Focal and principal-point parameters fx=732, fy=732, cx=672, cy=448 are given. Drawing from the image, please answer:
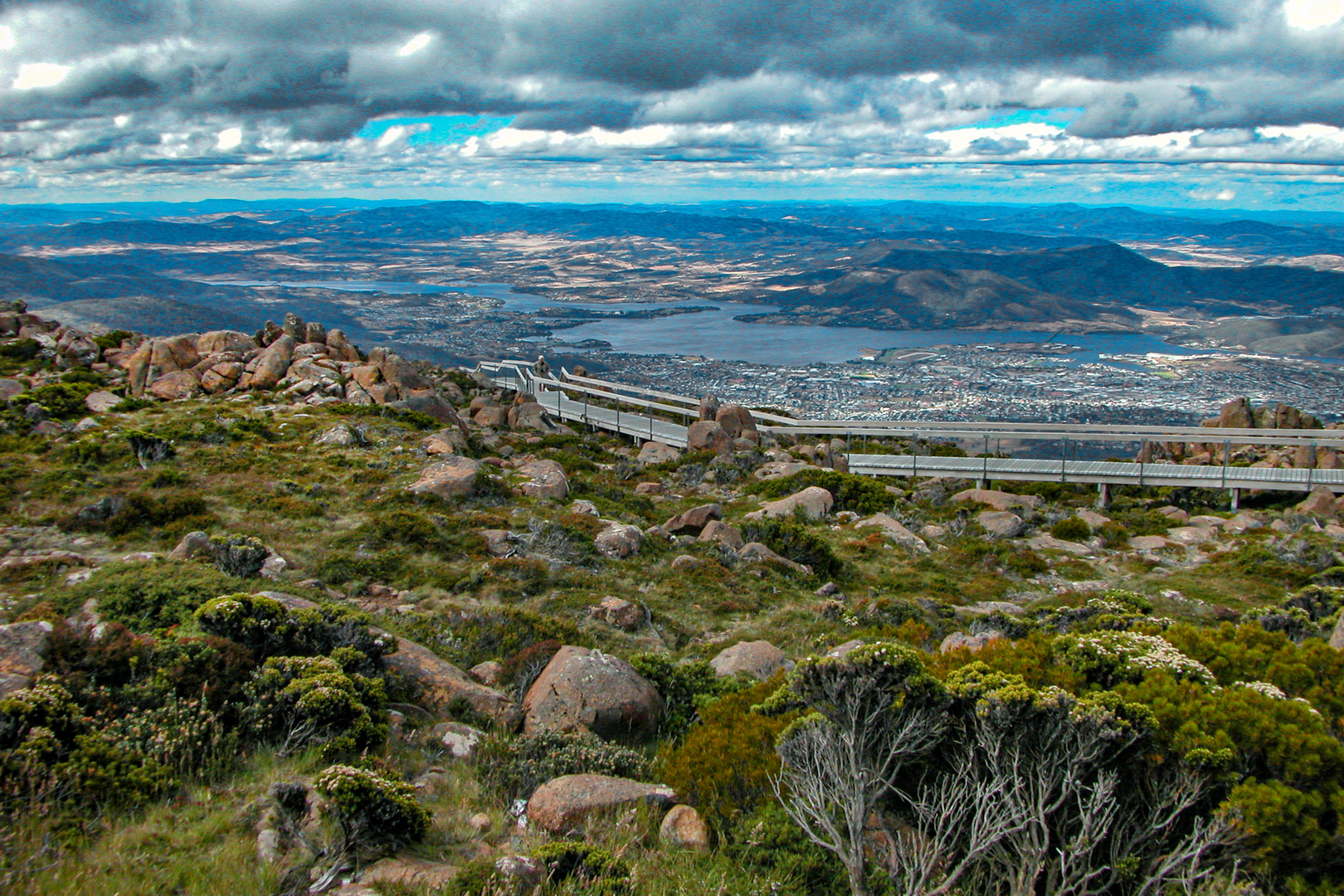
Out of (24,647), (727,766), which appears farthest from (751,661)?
(24,647)

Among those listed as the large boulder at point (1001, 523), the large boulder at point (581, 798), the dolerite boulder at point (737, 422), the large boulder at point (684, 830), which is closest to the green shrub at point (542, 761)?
the large boulder at point (581, 798)

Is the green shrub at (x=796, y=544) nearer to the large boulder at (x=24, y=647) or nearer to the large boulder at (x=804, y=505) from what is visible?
the large boulder at (x=804, y=505)

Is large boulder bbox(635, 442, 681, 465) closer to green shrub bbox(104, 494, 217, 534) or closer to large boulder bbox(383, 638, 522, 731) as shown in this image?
green shrub bbox(104, 494, 217, 534)

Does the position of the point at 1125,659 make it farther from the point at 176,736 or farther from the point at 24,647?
the point at 24,647

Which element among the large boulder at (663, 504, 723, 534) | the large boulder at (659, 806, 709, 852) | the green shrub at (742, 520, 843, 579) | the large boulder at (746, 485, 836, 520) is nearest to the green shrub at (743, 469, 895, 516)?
the large boulder at (746, 485, 836, 520)

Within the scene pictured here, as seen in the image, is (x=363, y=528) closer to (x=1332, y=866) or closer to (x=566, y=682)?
(x=566, y=682)
